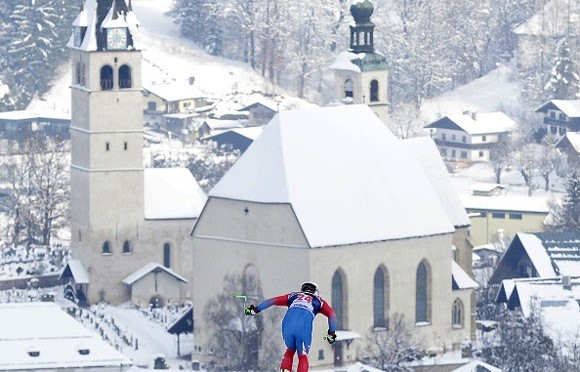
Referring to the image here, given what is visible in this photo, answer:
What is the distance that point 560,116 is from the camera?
141250mm

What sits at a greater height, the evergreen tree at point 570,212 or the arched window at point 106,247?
the evergreen tree at point 570,212

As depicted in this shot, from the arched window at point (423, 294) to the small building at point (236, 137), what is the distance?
3929 cm

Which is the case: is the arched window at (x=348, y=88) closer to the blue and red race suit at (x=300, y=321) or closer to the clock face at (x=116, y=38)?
the clock face at (x=116, y=38)

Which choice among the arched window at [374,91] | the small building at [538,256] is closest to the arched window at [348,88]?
the arched window at [374,91]

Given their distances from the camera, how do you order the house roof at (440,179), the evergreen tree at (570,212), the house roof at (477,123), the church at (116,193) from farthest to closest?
the house roof at (477,123) < the evergreen tree at (570,212) < the church at (116,193) < the house roof at (440,179)

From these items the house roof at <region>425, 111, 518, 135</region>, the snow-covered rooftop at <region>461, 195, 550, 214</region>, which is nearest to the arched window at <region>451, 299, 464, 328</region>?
the snow-covered rooftop at <region>461, 195, 550, 214</region>

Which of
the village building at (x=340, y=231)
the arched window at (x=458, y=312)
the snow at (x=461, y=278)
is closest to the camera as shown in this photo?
the village building at (x=340, y=231)

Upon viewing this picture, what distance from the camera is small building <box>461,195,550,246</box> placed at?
115 metres

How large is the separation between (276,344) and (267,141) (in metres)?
6.09

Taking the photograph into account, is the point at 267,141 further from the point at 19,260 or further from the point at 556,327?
the point at 19,260

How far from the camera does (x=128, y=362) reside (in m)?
81.7

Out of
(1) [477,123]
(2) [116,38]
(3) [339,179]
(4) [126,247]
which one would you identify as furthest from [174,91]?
(3) [339,179]

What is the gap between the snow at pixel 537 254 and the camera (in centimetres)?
10006

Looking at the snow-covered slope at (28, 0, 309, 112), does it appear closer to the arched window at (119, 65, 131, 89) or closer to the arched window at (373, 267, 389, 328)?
the arched window at (119, 65, 131, 89)
